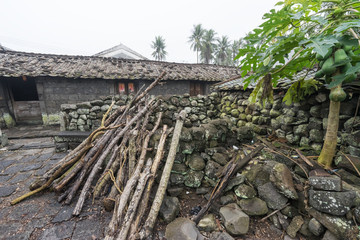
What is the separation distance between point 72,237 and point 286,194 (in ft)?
10.1

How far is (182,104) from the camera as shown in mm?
4641

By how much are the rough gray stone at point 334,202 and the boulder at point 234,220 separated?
3.13 ft

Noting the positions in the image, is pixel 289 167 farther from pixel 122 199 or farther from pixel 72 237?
pixel 72 237

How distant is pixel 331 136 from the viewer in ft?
6.61

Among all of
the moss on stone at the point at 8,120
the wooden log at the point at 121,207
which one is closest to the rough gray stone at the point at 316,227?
the wooden log at the point at 121,207

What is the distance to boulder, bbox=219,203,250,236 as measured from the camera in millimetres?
1942

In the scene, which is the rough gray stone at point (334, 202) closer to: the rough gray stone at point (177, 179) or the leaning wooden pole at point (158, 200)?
the rough gray stone at point (177, 179)

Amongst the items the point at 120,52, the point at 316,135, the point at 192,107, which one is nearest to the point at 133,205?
the point at 316,135

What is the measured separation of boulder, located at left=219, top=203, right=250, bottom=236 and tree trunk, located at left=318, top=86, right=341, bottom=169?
1503 millimetres

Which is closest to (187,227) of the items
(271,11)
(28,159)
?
(271,11)

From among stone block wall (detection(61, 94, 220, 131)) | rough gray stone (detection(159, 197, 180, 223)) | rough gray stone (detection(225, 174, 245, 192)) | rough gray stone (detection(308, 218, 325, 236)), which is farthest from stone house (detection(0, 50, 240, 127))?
rough gray stone (detection(308, 218, 325, 236))

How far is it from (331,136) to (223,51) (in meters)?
36.9

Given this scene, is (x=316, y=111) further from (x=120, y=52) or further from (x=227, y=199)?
(x=120, y=52)

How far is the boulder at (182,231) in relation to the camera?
6.07 ft
